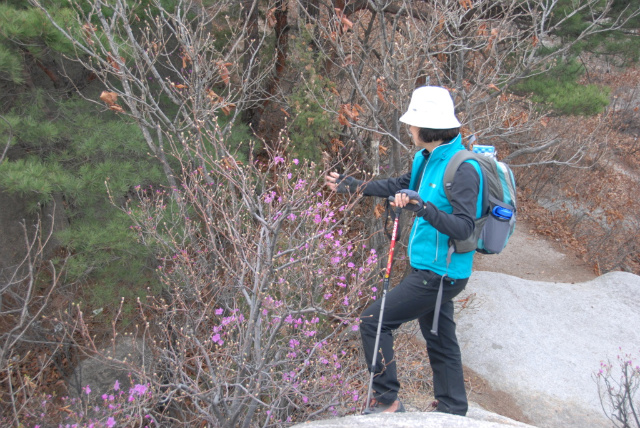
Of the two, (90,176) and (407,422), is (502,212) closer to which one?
(407,422)

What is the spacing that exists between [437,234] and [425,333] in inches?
25.8

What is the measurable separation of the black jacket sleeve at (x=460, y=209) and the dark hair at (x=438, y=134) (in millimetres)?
214

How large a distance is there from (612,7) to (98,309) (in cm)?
761

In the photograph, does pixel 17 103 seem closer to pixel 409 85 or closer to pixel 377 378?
pixel 409 85

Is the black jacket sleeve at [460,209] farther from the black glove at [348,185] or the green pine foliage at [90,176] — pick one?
the green pine foliage at [90,176]

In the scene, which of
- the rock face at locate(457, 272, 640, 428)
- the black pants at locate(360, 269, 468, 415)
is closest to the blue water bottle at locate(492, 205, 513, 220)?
the black pants at locate(360, 269, 468, 415)

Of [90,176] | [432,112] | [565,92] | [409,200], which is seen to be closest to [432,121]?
[432,112]

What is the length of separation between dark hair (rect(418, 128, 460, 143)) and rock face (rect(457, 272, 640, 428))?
3.76 m

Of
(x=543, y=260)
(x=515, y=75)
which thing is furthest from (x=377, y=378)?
(x=543, y=260)

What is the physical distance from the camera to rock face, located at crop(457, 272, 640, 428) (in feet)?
16.8

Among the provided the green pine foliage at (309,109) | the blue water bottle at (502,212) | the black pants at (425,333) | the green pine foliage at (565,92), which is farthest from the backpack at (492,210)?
the green pine foliage at (565,92)

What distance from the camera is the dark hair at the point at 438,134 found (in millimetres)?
2514

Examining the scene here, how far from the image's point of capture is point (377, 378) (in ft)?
8.83

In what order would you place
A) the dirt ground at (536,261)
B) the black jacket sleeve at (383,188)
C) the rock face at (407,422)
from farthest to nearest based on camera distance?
the dirt ground at (536,261) < the black jacket sleeve at (383,188) < the rock face at (407,422)
